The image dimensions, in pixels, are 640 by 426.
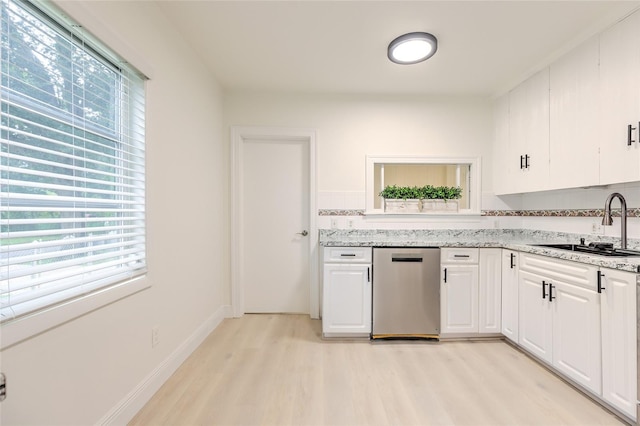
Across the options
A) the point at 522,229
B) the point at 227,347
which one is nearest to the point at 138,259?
the point at 227,347

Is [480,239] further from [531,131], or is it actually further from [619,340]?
[619,340]

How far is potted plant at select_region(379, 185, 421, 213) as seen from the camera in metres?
3.04

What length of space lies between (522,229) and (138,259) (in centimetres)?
365

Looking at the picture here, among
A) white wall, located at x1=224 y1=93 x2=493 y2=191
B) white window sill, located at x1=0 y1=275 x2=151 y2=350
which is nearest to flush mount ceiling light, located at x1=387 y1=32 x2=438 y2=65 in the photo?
white wall, located at x1=224 y1=93 x2=493 y2=191

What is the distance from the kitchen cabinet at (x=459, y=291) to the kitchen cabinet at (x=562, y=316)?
0.35 m

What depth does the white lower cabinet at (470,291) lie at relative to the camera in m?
2.47

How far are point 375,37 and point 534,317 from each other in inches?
97.9

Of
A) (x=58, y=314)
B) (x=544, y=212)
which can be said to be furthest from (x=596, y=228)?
(x=58, y=314)

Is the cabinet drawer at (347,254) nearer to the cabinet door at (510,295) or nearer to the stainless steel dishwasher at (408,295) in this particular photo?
the stainless steel dishwasher at (408,295)

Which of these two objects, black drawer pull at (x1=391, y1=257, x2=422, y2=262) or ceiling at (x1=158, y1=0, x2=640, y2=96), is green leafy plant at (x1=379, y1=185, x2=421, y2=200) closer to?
black drawer pull at (x1=391, y1=257, x2=422, y2=262)

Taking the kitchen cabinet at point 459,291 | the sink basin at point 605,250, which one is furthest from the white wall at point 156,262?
the sink basin at point 605,250

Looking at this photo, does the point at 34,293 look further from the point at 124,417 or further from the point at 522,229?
the point at 522,229

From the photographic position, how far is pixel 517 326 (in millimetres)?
2285

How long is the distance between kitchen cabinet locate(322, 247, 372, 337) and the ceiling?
170 centimetres
